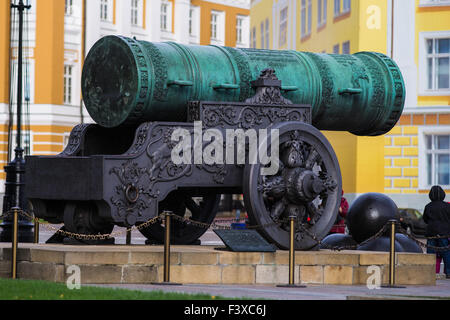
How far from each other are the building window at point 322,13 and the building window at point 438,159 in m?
7.06

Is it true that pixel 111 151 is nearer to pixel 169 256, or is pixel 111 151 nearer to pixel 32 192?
pixel 32 192

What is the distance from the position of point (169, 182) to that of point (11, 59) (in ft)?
123

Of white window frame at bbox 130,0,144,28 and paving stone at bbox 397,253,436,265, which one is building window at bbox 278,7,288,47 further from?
paving stone at bbox 397,253,436,265

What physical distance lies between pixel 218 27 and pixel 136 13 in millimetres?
6361

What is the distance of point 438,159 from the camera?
120 feet

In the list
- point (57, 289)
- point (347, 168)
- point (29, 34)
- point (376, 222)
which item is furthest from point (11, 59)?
point (57, 289)

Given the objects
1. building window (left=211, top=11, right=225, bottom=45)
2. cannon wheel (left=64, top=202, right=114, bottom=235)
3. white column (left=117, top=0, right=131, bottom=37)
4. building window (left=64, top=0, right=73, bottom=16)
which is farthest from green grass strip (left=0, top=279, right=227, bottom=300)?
building window (left=211, top=11, right=225, bottom=45)

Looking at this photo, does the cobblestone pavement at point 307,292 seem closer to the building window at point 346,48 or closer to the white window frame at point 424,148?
the white window frame at point 424,148

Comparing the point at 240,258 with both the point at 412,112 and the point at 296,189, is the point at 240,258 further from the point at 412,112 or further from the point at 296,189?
the point at 412,112

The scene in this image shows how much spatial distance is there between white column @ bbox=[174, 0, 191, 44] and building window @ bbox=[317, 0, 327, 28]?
17.4m

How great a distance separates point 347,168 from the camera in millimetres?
37688

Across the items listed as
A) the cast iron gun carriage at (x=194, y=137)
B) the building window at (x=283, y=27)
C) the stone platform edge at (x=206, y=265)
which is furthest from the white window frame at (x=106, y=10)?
the stone platform edge at (x=206, y=265)

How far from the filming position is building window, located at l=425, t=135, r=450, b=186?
3650 centimetres

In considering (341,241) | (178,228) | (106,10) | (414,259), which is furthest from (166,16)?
(414,259)
